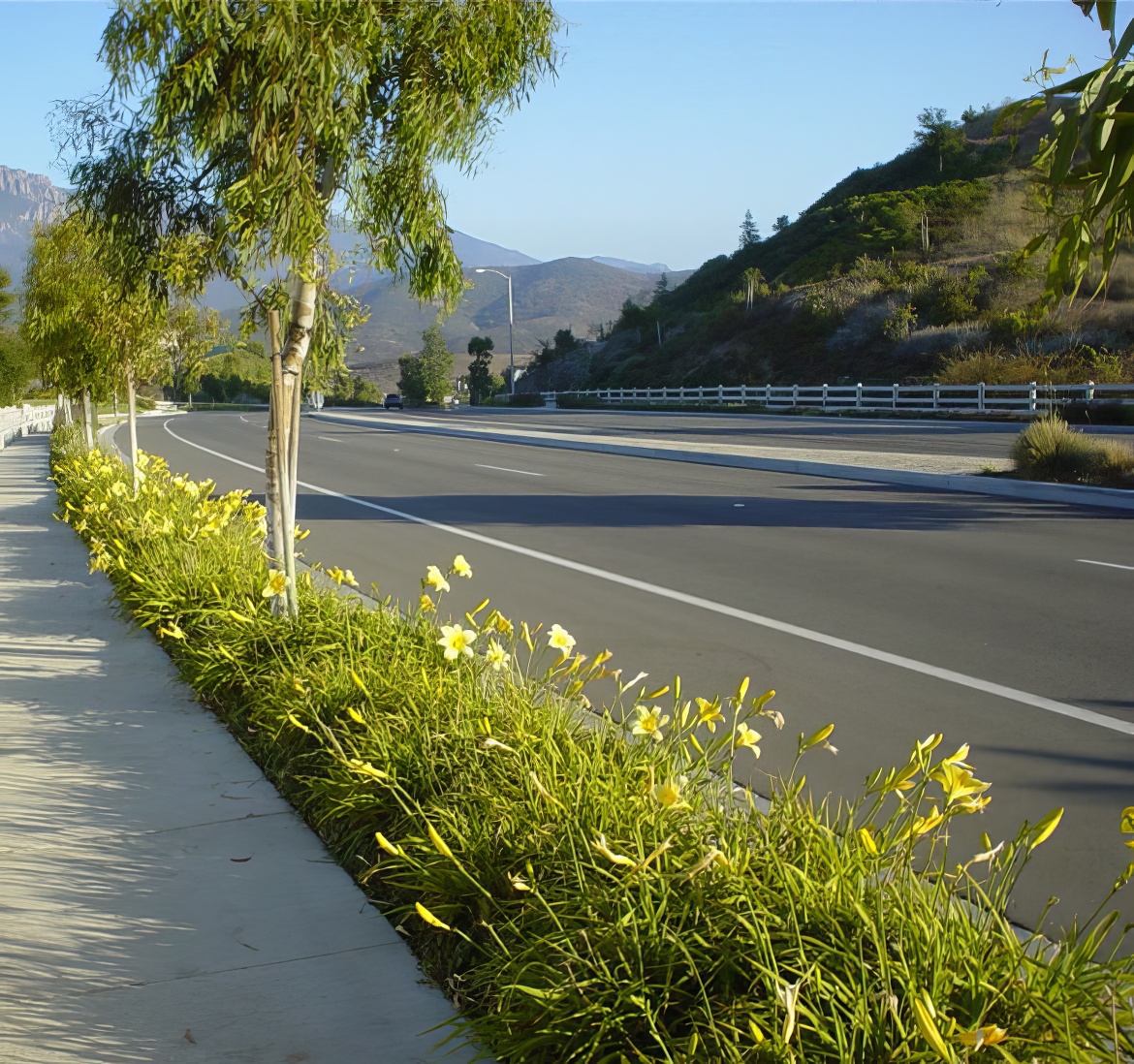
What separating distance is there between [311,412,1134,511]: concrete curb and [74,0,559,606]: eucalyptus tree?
36.1 ft

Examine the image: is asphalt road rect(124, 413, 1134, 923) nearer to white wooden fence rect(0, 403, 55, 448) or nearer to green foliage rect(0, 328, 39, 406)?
white wooden fence rect(0, 403, 55, 448)

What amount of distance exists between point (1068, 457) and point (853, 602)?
393 inches

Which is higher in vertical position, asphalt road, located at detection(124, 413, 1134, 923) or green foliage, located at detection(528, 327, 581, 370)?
green foliage, located at detection(528, 327, 581, 370)

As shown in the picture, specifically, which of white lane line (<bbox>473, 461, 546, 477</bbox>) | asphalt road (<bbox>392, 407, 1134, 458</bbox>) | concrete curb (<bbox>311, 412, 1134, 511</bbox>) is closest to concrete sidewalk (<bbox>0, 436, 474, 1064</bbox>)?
concrete curb (<bbox>311, 412, 1134, 511</bbox>)

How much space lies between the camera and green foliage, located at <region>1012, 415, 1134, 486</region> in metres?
16.5

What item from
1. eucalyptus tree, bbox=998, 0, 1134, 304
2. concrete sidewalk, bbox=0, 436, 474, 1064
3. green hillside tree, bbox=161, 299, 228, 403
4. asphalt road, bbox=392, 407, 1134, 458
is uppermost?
green hillside tree, bbox=161, 299, 228, 403

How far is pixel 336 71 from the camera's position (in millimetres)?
5875

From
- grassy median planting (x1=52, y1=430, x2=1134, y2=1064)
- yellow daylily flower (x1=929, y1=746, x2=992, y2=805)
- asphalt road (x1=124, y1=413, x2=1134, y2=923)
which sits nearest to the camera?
grassy median planting (x1=52, y1=430, x2=1134, y2=1064)

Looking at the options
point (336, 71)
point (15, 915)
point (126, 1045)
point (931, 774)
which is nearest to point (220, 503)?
point (336, 71)

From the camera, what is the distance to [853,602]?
8.67 metres

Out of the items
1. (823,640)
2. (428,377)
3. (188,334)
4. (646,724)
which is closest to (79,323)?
(188,334)

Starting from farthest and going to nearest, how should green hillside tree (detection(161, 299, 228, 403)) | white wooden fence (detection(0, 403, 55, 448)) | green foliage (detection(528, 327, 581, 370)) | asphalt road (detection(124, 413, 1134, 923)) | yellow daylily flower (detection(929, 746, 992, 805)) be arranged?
green foliage (detection(528, 327, 581, 370)) < white wooden fence (detection(0, 403, 55, 448)) < green hillside tree (detection(161, 299, 228, 403)) < asphalt road (detection(124, 413, 1134, 923)) < yellow daylily flower (detection(929, 746, 992, 805))

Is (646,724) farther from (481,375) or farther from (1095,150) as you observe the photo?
(481,375)

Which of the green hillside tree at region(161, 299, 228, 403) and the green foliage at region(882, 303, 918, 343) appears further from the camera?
the green foliage at region(882, 303, 918, 343)
